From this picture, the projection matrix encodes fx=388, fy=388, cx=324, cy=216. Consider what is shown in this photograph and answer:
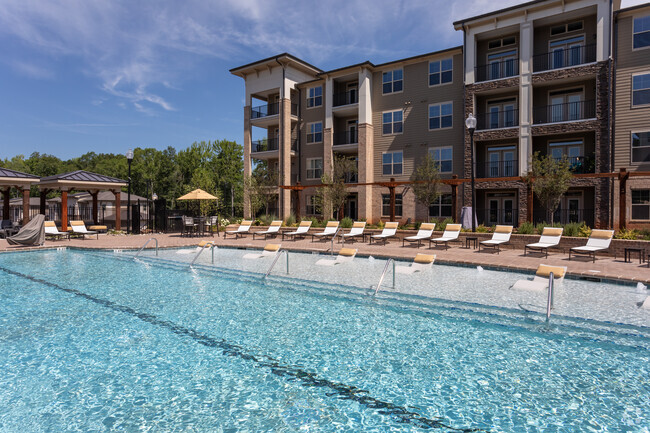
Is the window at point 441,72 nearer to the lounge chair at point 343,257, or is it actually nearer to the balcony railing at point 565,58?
the balcony railing at point 565,58

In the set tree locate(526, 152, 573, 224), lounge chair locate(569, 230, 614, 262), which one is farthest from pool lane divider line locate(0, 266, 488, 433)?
tree locate(526, 152, 573, 224)

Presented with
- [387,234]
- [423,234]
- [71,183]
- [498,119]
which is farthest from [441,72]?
[71,183]

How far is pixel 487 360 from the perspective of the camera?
17.4ft

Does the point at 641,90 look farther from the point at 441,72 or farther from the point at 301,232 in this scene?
the point at 301,232

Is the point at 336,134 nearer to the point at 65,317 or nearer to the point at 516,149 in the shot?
the point at 516,149

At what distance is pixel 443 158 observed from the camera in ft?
81.3

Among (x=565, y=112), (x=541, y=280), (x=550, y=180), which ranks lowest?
(x=541, y=280)

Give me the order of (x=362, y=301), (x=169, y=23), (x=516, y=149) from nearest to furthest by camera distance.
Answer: (x=362, y=301) < (x=169, y=23) < (x=516, y=149)

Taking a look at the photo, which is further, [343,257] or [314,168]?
[314,168]

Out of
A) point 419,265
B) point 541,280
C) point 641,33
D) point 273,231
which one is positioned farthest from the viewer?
point 273,231

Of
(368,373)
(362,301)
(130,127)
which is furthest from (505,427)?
(130,127)

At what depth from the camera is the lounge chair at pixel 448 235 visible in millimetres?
15719

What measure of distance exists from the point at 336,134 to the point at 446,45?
9.33m

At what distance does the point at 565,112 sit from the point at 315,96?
16.9m
